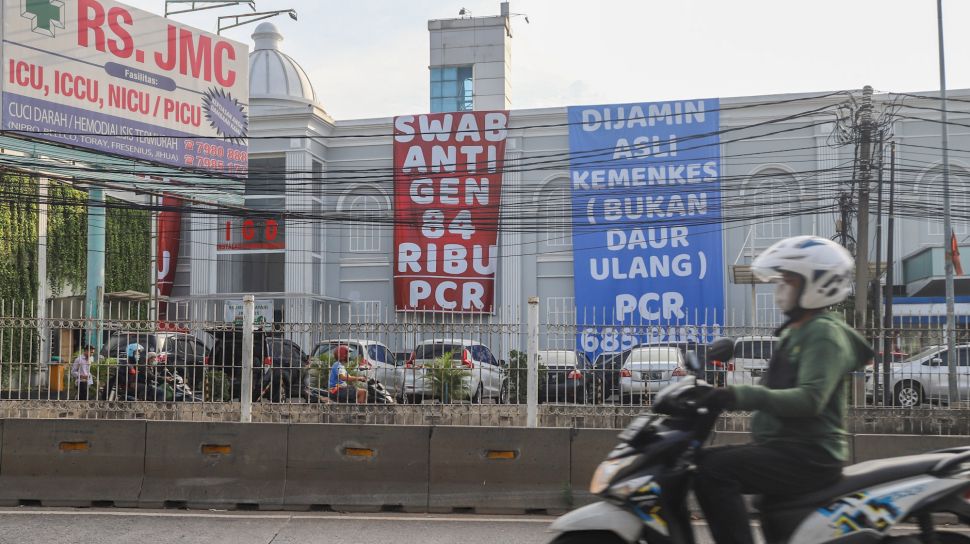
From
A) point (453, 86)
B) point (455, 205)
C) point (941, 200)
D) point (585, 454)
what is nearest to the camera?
point (585, 454)

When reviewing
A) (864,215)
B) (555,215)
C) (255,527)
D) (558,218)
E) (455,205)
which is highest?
(455,205)

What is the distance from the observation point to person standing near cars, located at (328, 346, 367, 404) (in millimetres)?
10727

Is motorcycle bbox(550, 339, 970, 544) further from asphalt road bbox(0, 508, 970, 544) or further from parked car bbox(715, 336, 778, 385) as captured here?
parked car bbox(715, 336, 778, 385)

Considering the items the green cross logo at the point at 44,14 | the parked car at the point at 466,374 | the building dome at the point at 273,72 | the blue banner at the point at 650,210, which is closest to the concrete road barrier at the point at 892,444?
the parked car at the point at 466,374

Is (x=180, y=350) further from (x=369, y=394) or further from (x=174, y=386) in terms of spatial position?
(x=369, y=394)

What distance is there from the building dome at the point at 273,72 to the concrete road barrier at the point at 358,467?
94.2 ft

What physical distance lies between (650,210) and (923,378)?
2054 cm

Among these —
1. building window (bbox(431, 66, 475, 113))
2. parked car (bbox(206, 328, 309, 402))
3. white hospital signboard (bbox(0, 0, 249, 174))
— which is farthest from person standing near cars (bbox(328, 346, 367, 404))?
building window (bbox(431, 66, 475, 113))

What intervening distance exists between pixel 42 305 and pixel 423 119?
13716 millimetres

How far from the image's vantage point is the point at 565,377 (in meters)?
10.7

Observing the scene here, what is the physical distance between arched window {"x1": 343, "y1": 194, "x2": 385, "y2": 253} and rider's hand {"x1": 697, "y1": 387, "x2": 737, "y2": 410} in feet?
104

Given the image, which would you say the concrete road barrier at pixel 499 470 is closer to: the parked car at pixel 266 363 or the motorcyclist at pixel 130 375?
the parked car at pixel 266 363

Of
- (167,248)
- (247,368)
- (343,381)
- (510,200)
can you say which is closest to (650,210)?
(510,200)

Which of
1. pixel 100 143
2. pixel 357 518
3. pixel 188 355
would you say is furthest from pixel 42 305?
pixel 357 518
